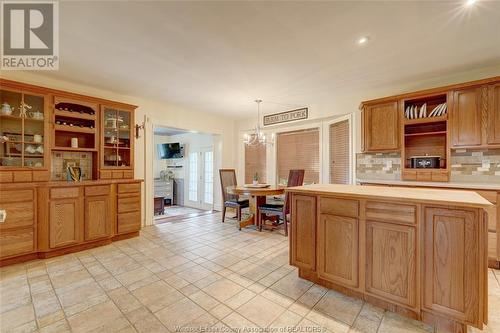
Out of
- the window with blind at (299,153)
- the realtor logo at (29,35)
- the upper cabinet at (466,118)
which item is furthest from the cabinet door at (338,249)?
the realtor logo at (29,35)

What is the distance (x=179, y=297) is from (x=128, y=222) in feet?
6.99

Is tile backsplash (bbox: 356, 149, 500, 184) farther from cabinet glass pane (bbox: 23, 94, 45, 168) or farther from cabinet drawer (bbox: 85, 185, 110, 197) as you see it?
cabinet glass pane (bbox: 23, 94, 45, 168)

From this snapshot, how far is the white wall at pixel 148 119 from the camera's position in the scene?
11.5ft

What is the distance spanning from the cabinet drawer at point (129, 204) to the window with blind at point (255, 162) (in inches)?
114

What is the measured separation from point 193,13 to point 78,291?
2.75 meters

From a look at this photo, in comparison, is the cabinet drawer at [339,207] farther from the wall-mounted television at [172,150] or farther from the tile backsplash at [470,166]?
the wall-mounted television at [172,150]

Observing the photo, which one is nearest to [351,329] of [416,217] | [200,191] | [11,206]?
[416,217]

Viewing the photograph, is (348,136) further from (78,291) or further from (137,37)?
(78,291)

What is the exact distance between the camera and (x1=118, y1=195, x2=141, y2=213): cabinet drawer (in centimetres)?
368

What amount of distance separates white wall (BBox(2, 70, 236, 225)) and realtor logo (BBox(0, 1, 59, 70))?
0.41 m

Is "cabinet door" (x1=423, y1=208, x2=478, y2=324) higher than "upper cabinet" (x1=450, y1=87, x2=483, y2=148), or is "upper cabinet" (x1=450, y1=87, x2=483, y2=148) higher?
"upper cabinet" (x1=450, y1=87, x2=483, y2=148)

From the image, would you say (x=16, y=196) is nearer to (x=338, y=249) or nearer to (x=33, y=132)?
(x=33, y=132)

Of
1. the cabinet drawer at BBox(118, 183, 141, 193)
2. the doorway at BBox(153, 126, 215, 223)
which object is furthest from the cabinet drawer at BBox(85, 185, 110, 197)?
the doorway at BBox(153, 126, 215, 223)

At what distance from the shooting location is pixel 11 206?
9.05 ft
